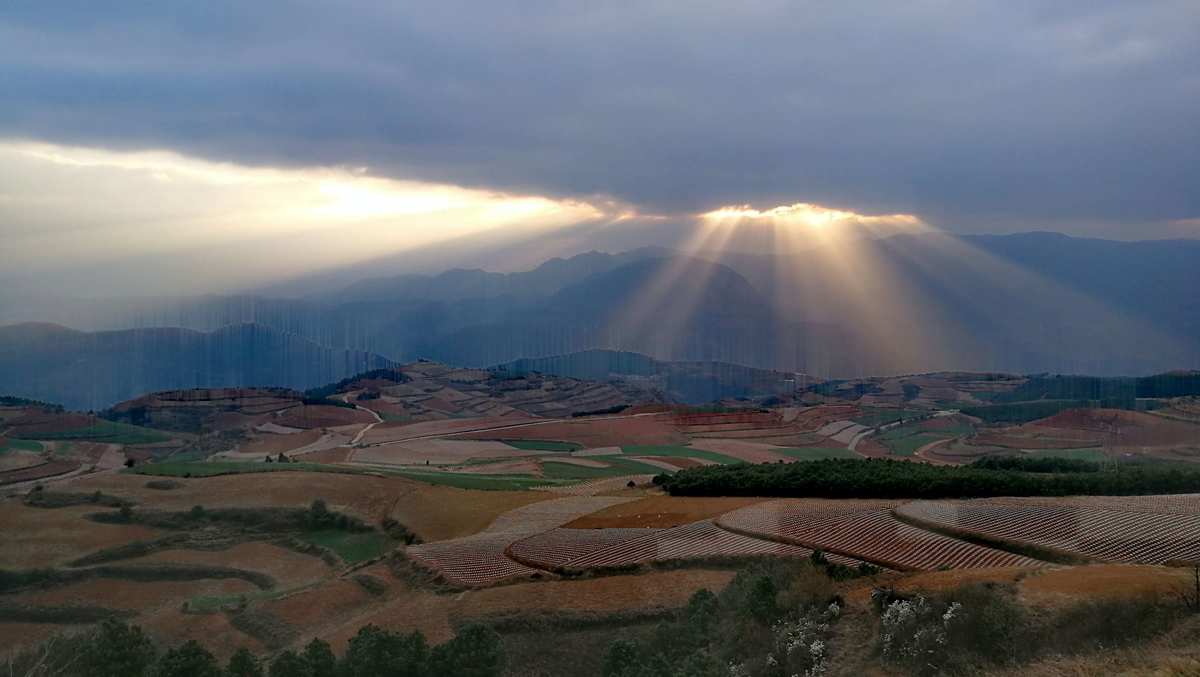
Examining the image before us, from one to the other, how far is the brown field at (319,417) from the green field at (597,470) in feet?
108

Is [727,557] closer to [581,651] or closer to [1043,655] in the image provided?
[581,651]

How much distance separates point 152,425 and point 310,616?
66.6 m

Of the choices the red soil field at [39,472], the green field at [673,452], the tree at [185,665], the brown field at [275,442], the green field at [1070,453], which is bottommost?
the brown field at [275,442]

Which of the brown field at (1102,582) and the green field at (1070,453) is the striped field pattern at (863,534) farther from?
the green field at (1070,453)

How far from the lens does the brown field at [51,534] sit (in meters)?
26.4

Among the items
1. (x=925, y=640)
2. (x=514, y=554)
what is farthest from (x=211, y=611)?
(x=925, y=640)

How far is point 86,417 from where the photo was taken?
69.9 metres

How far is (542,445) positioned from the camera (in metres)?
65.4

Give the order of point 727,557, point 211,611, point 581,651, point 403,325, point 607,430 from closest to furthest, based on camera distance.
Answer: point 581,651
point 727,557
point 211,611
point 607,430
point 403,325

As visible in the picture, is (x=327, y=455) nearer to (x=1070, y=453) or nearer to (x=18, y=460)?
(x=18, y=460)

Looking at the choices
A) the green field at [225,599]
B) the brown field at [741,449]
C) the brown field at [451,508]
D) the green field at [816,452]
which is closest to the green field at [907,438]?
the green field at [816,452]

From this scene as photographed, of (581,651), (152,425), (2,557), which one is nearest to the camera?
(581,651)

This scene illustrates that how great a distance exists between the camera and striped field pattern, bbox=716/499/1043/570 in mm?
17562

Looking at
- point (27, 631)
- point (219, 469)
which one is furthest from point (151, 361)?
point (27, 631)
